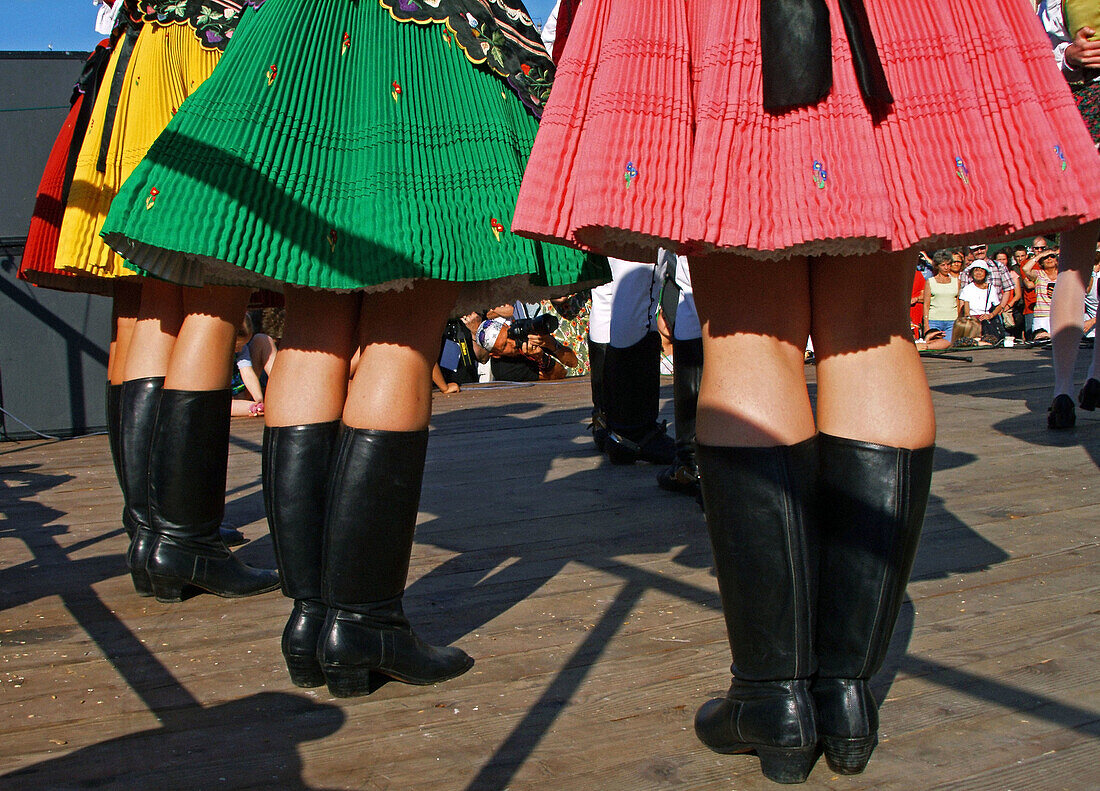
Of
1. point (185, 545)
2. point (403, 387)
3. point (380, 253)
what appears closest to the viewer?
point (380, 253)

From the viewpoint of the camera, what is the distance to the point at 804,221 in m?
0.99

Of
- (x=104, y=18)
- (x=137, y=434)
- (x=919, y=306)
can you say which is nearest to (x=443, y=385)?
(x=104, y=18)

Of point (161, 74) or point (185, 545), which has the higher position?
point (161, 74)

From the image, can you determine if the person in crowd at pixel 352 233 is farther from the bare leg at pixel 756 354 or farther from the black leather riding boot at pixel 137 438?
the black leather riding boot at pixel 137 438

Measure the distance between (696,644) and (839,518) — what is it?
19.2 inches

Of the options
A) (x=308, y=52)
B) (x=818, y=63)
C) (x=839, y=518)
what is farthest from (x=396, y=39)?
(x=839, y=518)

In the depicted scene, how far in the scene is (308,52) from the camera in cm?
142

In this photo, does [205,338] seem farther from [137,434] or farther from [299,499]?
[299,499]

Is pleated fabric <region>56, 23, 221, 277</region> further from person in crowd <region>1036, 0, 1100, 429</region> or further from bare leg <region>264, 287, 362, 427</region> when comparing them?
person in crowd <region>1036, 0, 1100, 429</region>

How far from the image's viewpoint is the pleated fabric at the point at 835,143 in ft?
3.29

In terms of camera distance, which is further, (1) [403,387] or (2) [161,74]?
(2) [161,74]

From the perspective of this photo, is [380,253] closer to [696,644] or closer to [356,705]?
[356,705]

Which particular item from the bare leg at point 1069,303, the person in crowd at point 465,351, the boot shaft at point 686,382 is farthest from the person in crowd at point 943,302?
the boot shaft at point 686,382

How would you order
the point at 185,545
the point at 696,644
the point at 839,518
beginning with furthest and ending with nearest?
1. the point at 185,545
2. the point at 696,644
3. the point at 839,518
